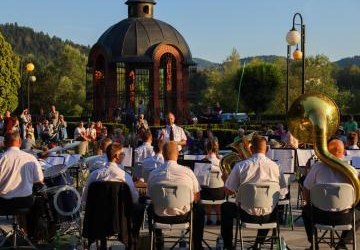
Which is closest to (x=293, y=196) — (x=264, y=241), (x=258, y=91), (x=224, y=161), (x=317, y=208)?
(x=224, y=161)

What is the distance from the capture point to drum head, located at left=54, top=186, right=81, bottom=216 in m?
8.81

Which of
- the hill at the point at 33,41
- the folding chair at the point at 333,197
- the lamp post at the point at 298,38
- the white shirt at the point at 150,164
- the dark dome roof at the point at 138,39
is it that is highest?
the hill at the point at 33,41

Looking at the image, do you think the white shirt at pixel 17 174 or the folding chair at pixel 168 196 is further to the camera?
the white shirt at pixel 17 174

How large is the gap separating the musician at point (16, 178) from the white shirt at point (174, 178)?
5.89 ft

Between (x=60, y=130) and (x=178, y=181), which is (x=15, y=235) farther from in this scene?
(x=60, y=130)

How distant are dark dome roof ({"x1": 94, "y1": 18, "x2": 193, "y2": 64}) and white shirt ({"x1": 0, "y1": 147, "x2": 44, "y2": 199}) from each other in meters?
23.2

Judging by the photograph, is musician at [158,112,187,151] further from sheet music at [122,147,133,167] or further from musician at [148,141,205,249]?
musician at [148,141,205,249]

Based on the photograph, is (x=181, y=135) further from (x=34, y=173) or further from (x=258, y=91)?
(x=258, y=91)

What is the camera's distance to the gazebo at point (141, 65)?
106 feet

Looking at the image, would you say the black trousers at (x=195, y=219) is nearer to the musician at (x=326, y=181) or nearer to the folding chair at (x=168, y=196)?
the folding chair at (x=168, y=196)

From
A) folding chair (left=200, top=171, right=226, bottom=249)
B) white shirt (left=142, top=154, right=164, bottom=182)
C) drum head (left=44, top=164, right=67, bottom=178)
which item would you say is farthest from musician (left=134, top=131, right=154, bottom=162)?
drum head (left=44, top=164, right=67, bottom=178)

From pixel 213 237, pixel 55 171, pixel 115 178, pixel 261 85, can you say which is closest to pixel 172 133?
pixel 213 237

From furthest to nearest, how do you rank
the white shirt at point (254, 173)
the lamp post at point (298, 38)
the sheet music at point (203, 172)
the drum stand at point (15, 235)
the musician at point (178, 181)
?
1. the lamp post at point (298, 38)
2. the sheet music at point (203, 172)
3. the drum stand at point (15, 235)
4. the white shirt at point (254, 173)
5. the musician at point (178, 181)

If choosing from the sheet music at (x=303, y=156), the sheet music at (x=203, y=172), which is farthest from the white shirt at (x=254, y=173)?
the sheet music at (x=303, y=156)
